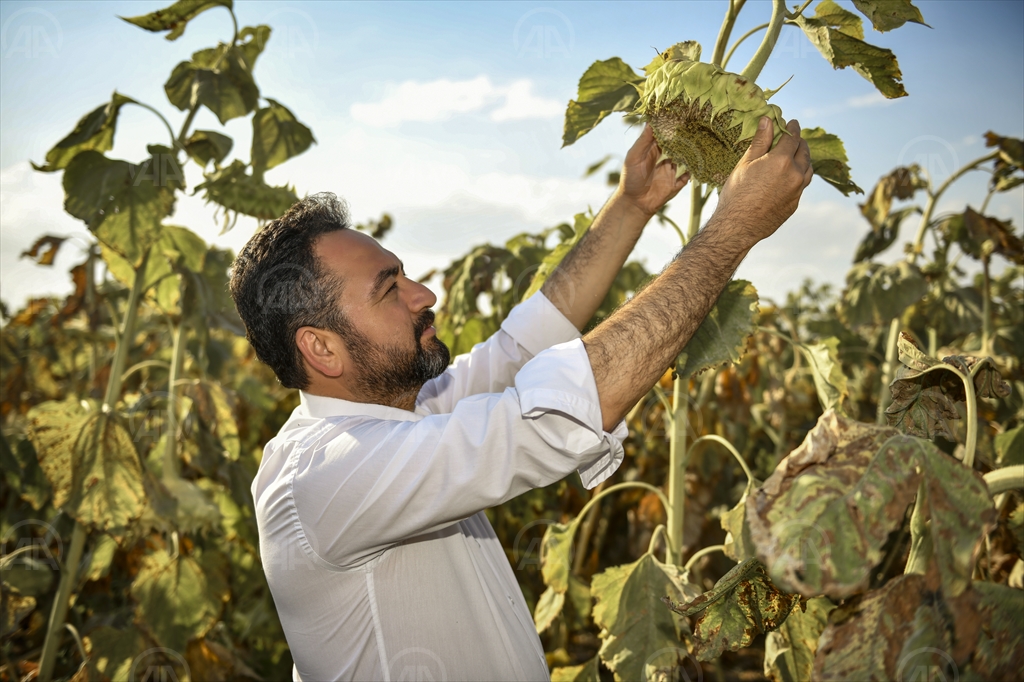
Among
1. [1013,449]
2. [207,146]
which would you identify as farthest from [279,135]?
[1013,449]

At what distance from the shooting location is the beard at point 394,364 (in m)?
1.84

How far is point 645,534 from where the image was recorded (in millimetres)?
3826

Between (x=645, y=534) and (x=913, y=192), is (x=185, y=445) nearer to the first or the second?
(x=645, y=534)

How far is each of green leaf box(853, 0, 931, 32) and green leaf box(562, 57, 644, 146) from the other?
1.67 ft

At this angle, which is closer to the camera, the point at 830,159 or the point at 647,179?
the point at 830,159

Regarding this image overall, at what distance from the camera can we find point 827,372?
2014 mm

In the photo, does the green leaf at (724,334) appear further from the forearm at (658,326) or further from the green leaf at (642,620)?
the green leaf at (642,620)

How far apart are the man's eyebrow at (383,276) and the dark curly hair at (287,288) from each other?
0.09 metres

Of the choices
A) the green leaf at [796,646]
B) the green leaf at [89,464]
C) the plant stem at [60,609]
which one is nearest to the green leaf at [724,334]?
the green leaf at [796,646]

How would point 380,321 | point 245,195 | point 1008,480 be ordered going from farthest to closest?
point 245,195 < point 380,321 < point 1008,480

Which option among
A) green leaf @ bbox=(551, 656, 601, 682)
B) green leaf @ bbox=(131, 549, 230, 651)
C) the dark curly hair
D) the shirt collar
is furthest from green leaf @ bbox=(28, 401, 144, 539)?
green leaf @ bbox=(551, 656, 601, 682)

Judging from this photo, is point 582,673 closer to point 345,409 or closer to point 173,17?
point 345,409

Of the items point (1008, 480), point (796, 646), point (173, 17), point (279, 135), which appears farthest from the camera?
point (279, 135)

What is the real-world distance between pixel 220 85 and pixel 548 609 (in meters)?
2.34
